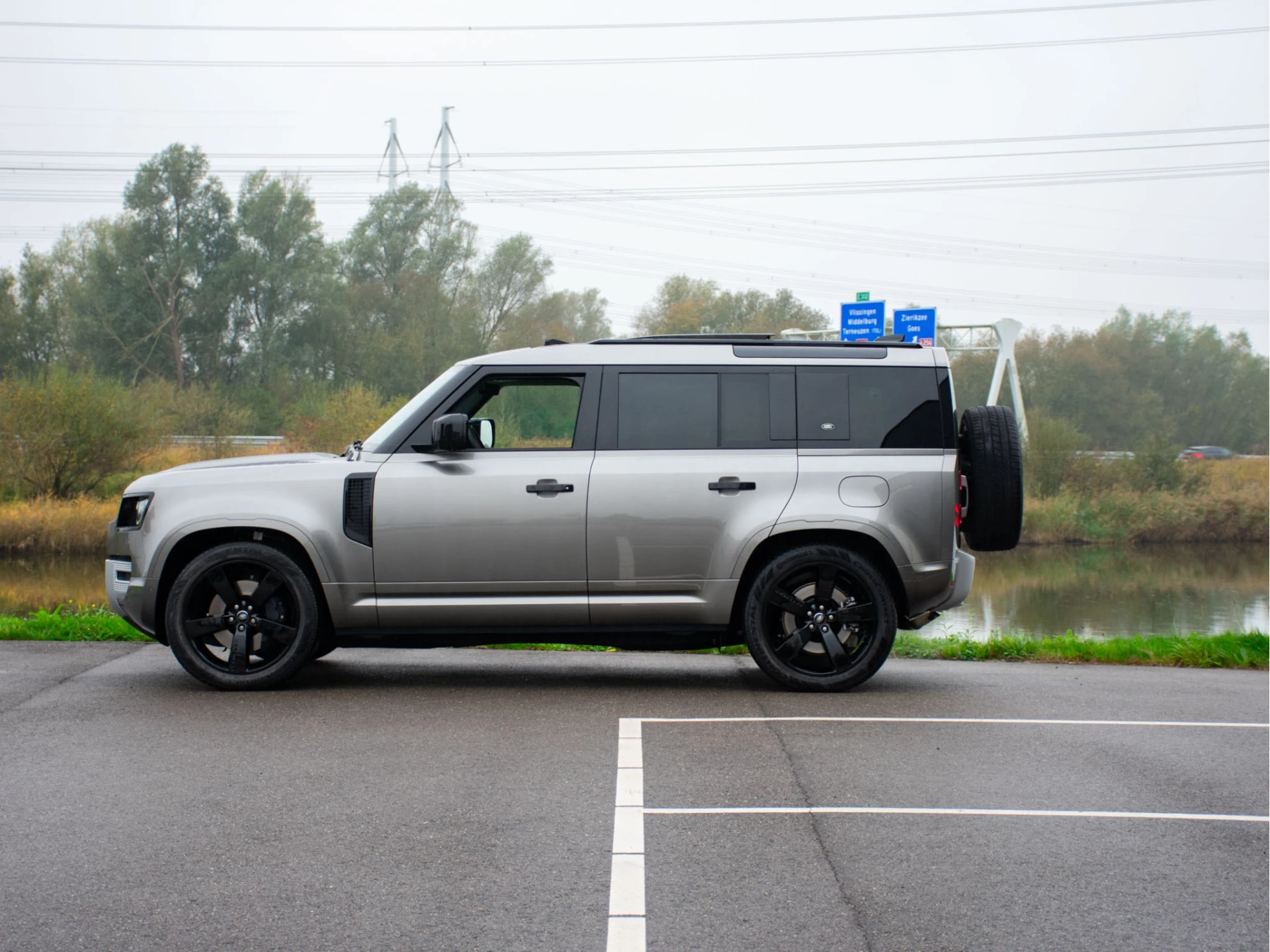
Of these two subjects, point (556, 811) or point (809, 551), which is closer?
point (556, 811)

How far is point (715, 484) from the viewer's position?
24.0 feet

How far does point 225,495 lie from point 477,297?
59.4 metres

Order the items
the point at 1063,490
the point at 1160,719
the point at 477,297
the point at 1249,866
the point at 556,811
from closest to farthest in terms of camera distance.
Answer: the point at 1249,866 < the point at 556,811 < the point at 1160,719 < the point at 1063,490 < the point at 477,297

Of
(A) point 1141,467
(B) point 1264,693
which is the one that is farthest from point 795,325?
(B) point 1264,693

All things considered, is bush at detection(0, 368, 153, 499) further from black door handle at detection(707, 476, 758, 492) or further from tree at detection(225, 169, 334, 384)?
tree at detection(225, 169, 334, 384)

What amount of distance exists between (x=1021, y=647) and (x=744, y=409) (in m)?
4.49

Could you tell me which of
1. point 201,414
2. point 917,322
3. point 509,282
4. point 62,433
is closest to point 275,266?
point 509,282

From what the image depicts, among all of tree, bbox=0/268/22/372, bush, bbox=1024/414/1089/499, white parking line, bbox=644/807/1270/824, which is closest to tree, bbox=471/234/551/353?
tree, bbox=0/268/22/372

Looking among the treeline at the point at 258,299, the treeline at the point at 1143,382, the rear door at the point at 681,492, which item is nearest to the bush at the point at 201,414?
the treeline at the point at 258,299

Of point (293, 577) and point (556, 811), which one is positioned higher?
point (293, 577)

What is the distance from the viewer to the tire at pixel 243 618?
720 cm

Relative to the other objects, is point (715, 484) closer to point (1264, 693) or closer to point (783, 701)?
point (783, 701)

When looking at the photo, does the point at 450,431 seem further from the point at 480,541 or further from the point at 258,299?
the point at 258,299

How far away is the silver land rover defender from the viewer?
285 inches
